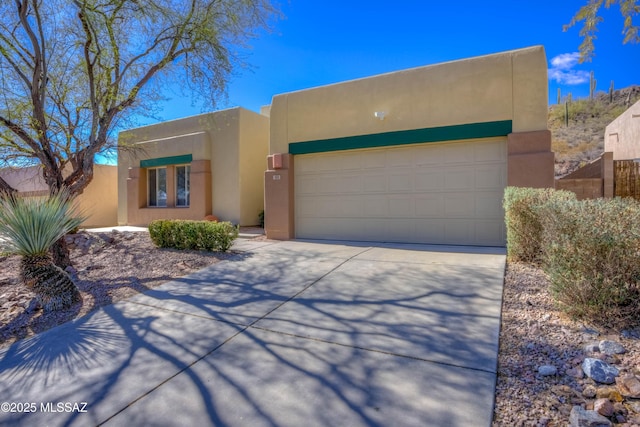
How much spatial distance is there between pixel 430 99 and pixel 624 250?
19.8 feet

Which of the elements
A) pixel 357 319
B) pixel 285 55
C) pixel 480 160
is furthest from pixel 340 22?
pixel 357 319

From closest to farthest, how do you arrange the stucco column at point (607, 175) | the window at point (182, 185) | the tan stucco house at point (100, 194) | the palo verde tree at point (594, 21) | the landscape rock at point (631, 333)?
1. the landscape rock at point (631, 333)
2. the palo verde tree at point (594, 21)
3. the stucco column at point (607, 175)
4. the window at point (182, 185)
5. the tan stucco house at point (100, 194)

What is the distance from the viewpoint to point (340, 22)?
31.6 ft

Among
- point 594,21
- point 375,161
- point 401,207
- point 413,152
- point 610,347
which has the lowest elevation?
point 610,347

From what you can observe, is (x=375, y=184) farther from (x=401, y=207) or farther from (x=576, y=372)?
(x=576, y=372)

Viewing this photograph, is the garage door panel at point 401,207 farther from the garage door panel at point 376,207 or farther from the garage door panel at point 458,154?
the garage door panel at point 458,154

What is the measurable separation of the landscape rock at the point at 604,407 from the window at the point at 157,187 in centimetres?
1473

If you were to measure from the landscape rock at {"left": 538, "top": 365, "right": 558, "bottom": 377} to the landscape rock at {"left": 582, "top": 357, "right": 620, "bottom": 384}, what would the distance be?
20 cm

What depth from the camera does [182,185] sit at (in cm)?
1391

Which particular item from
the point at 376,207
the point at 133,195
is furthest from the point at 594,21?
the point at 133,195

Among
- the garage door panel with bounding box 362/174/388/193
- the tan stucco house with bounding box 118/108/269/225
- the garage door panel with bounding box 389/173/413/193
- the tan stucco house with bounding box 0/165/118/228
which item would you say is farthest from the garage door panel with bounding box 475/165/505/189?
the tan stucco house with bounding box 0/165/118/228

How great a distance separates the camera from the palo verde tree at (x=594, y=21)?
3973 millimetres

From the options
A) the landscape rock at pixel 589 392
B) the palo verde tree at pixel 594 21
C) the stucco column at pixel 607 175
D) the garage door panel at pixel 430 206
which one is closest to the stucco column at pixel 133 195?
the garage door panel at pixel 430 206

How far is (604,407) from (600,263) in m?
1.43
